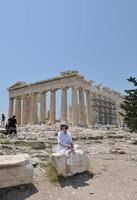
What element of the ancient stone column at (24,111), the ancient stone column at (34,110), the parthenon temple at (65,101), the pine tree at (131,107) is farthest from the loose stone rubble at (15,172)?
the ancient stone column at (24,111)

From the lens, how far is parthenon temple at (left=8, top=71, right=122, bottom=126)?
176 ft

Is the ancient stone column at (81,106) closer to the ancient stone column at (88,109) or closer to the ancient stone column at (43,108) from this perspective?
the ancient stone column at (88,109)

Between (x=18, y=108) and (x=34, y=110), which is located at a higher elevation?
(x=18, y=108)

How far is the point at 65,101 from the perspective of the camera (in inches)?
2125

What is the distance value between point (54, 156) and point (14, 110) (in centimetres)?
5774

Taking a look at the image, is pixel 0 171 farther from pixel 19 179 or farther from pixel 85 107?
pixel 85 107

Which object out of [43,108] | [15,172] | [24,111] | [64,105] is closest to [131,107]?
[15,172]

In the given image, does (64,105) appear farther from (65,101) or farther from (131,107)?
(131,107)

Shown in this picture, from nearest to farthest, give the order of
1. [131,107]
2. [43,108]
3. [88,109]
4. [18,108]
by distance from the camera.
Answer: [131,107] → [88,109] → [43,108] → [18,108]

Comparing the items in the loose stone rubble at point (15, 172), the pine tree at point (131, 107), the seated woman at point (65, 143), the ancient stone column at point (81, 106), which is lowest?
the loose stone rubble at point (15, 172)

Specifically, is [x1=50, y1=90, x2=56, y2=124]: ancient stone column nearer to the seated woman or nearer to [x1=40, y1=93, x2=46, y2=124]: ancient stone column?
[x1=40, y1=93, x2=46, y2=124]: ancient stone column

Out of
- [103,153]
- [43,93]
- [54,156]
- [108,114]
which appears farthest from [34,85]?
[54,156]

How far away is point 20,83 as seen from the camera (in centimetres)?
6594

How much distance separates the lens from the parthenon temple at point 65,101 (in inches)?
2108
